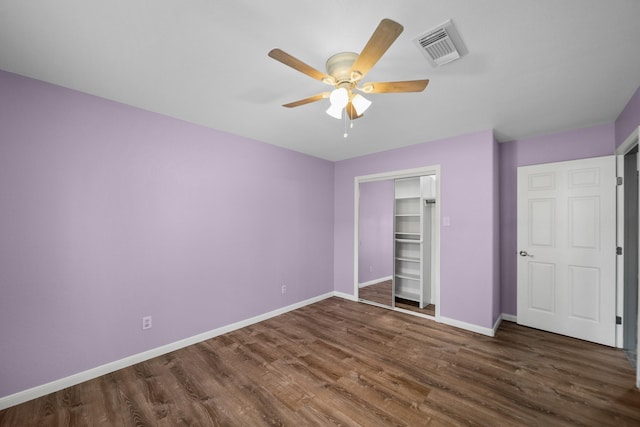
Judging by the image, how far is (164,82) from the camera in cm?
211

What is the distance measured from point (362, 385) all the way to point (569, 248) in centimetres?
295

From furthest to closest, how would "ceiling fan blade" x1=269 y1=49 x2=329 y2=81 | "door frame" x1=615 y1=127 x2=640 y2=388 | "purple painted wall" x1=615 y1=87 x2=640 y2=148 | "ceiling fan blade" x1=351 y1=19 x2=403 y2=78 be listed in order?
"door frame" x1=615 y1=127 x2=640 y2=388 < "purple painted wall" x1=615 y1=87 x2=640 y2=148 < "ceiling fan blade" x1=269 y1=49 x2=329 y2=81 < "ceiling fan blade" x1=351 y1=19 x2=403 y2=78

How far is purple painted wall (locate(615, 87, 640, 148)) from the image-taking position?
7.36ft

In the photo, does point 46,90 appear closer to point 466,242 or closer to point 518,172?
point 466,242

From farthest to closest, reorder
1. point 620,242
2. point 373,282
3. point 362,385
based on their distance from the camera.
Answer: point 373,282 → point 620,242 → point 362,385

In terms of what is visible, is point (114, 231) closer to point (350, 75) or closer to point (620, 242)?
point (350, 75)

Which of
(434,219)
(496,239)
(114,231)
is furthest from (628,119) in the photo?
(114,231)

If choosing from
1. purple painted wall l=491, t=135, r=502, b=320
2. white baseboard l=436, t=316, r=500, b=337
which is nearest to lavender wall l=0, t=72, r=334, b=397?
white baseboard l=436, t=316, r=500, b=337

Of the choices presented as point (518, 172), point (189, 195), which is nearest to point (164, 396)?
point (189, 195)

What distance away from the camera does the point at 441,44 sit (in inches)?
63.1

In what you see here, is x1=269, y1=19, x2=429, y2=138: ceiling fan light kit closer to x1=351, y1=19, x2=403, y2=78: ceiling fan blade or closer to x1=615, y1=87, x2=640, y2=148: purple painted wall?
x1=351, y1=19, x2=403, y2=78: ceiling fan blade

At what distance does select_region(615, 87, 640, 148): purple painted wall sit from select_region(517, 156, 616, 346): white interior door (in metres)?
0.29

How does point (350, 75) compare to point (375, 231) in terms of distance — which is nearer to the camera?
point (350, 75)

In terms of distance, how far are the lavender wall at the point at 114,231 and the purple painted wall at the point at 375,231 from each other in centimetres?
177
